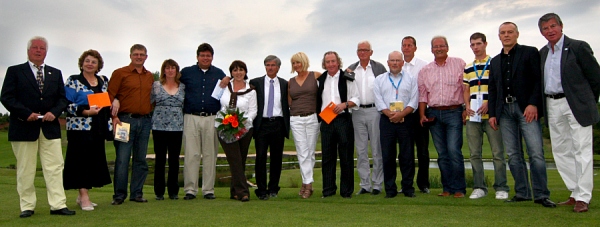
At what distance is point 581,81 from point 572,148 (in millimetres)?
A: 764

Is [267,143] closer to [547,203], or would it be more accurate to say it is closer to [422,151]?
[422,151]

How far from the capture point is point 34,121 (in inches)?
216

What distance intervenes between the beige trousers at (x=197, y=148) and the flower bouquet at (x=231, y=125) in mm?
313

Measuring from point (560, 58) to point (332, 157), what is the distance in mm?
3206

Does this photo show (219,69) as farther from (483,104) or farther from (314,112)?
(483,104)

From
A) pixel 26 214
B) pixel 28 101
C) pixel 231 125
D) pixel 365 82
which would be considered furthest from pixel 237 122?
pixel 26 214

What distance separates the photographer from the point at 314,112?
279 inches

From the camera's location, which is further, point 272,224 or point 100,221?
point 100,221

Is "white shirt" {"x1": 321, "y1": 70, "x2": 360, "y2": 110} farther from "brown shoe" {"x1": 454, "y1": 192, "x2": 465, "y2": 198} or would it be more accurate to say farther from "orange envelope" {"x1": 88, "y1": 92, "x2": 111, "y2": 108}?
"orange envelope" {"x1": 88, "y1": 92, "x2": 111, "y2": 108}

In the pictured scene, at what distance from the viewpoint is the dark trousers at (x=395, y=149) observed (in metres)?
6.87

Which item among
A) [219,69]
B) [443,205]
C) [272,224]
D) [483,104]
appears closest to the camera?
[272,224]

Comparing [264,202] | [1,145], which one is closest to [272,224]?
[264,202]

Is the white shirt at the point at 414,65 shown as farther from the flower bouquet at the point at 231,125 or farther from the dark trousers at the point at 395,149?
the flower bouquet at the point at 231,125

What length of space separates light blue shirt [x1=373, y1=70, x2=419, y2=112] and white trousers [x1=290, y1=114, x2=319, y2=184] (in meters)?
0.95
